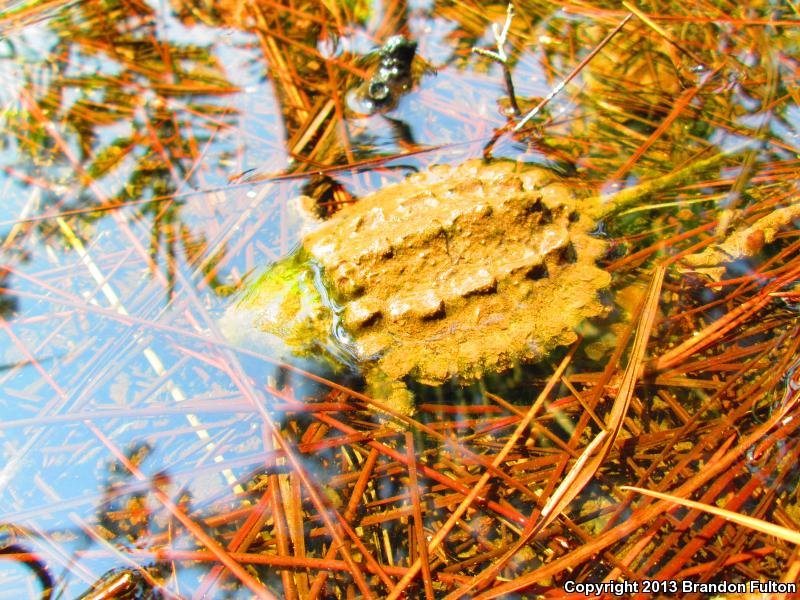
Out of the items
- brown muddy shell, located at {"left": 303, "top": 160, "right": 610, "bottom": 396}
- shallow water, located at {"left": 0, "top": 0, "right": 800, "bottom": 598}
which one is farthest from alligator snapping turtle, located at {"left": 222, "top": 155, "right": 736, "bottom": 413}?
shallow water, located at {"left": 0, "top": 0, "right": 800, "bottom": 598}

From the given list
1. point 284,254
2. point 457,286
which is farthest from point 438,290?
point 284,254

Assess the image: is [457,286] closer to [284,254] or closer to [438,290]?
[438,290]

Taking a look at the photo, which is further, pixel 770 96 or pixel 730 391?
pixel 770 96

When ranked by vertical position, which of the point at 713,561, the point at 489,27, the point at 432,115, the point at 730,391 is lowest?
the point at 713,561

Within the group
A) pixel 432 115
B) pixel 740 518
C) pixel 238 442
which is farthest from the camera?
pixel 432 115

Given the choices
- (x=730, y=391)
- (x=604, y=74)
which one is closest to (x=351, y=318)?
(x=730, y=391)

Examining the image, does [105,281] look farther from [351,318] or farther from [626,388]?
[626,388]
